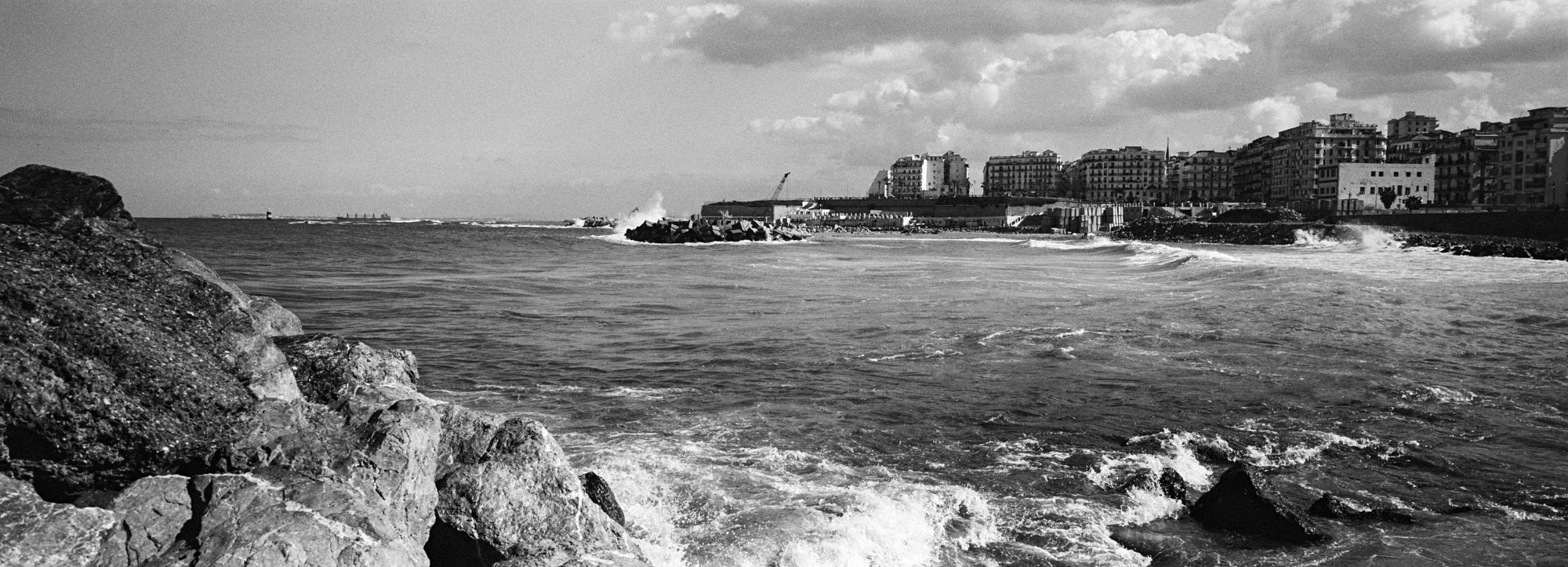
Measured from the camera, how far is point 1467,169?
111 meters

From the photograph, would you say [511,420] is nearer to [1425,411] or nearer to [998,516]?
[998,516]

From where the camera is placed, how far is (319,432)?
17.9 feet

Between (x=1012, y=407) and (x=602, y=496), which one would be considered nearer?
(x=602, y=496)

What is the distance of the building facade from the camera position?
354 feet

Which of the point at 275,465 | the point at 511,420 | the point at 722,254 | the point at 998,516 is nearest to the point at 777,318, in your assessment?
the point at 998,516

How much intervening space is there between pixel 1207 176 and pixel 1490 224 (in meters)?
130

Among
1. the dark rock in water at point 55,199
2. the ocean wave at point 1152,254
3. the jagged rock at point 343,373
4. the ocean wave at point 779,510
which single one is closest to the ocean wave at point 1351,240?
the ocean wave at point 1152,254

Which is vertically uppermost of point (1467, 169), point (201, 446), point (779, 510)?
point (1467, 169)

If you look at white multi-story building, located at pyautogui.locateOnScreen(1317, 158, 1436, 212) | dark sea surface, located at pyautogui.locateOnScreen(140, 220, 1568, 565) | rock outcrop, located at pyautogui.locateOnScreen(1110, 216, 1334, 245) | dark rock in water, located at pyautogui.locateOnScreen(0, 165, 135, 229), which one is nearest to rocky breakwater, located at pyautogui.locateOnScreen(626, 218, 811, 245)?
rock outcrop, located at pyautogui.locateOnScreen(1110, 216, 1334, 245)

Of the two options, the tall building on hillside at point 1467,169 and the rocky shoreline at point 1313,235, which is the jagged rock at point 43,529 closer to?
the rocky shoreline at point 1313,235

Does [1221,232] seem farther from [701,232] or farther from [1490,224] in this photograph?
[701,232]

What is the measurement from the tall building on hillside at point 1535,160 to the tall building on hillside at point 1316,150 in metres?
32.8

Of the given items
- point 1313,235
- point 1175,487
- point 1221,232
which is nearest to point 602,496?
point 1175,487

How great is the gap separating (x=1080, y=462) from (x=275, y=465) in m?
7.59
